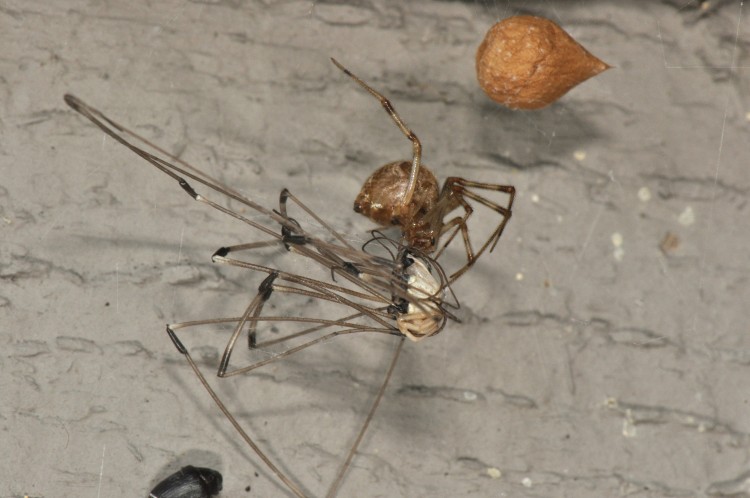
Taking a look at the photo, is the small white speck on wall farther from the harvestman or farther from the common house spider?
the common house spider

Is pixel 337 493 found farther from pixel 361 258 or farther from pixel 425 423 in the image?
pixel 361 258

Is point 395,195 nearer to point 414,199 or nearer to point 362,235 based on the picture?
point 414,199

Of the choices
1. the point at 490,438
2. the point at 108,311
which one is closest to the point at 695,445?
the point at 490,438

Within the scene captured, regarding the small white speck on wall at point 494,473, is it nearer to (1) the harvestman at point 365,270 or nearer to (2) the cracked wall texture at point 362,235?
(2) the cracked wall texture at point 362,235

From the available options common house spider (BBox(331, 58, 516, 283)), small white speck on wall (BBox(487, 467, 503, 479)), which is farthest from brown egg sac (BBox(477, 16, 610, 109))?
small white speck on wall (BBox(487, 467, 503, 479))

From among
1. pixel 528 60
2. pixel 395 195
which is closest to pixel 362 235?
pixel 395 195

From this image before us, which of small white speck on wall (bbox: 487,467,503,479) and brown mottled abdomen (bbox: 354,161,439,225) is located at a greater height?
brown mottled abdomen (bbox: 354,161,439,225)

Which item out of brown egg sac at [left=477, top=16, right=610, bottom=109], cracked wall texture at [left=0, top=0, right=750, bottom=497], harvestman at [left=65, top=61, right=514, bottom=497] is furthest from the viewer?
cracked wall texture at [left=0, top=0, right=750, bottom=497]
